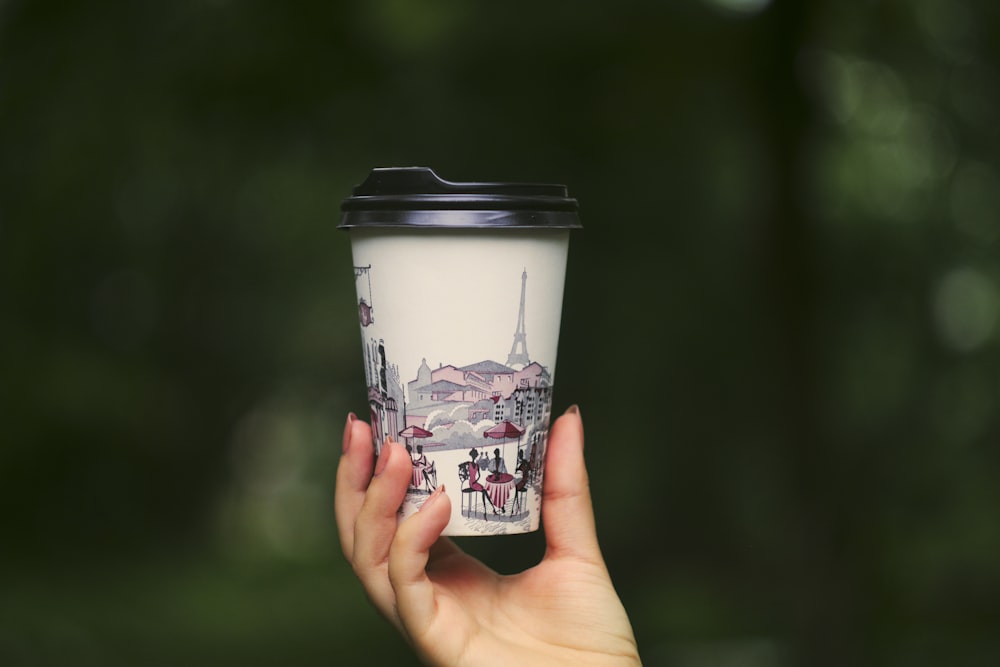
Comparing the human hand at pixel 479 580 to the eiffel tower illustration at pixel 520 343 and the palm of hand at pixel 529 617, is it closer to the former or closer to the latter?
the palm of hand at pixel 529 617

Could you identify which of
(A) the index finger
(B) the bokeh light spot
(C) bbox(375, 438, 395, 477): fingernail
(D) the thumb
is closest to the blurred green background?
(B) the bokeh light spot

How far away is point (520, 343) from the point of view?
2.04 metres

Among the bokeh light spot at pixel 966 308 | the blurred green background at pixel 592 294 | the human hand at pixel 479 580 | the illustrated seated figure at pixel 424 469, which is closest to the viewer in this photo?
the human hand at pixel 479 580

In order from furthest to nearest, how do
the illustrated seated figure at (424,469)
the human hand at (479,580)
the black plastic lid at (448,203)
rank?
the illustrated seated figure at (424,469)
the black plastic lid at (448,203)
the human hand at (479,580)

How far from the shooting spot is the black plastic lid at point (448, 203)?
1934mm

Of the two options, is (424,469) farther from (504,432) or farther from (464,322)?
(464,322)

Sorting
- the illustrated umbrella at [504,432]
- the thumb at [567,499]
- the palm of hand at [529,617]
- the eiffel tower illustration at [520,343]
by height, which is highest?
the eiffel tower illustration at [520,343]

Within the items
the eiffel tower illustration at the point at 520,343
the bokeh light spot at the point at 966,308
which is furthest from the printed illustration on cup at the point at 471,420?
the bokeh light spot at the point at 966,308

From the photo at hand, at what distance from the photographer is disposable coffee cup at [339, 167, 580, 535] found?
1.96 meters

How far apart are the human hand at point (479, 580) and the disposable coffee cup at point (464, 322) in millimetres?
90

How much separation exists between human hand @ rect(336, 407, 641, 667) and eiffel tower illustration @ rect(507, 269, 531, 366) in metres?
0.17

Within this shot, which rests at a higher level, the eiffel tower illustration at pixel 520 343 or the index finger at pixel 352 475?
the eiffel tower illustration at pixel 520 343

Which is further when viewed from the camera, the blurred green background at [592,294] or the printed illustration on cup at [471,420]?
the blurred green background at [592,294]

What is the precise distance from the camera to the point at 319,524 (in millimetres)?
9922
